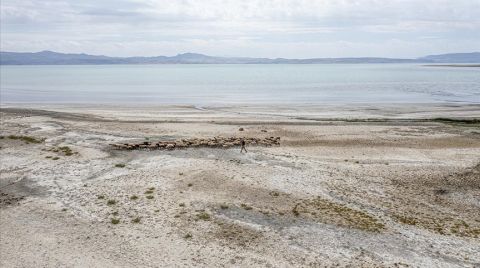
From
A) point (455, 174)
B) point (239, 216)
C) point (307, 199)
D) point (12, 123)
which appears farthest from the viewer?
point (12, 123)

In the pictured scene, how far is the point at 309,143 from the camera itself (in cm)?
4188

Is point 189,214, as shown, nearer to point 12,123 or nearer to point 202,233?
point 202,233

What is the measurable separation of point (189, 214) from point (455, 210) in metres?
14.8

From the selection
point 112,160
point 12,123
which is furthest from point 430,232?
point 12,123

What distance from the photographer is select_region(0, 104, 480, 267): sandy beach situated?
20391 millimetres

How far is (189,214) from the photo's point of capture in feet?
80.5

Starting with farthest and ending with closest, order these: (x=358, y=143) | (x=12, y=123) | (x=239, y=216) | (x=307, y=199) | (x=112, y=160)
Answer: (x=12, y=123) < (x=358, y=143) < (x=112, y=160) < (x=307, y=199) < (x=239, y=216)

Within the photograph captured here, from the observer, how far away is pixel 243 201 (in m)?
26.3

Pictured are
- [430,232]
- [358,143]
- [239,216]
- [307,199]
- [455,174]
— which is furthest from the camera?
[358,143]

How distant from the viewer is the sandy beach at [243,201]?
20391 mm

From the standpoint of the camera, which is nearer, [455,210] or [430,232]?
[430,232]

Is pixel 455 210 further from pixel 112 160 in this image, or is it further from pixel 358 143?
pixel 112 160

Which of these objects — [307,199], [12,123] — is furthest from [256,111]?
[307,199]

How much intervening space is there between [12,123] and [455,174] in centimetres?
4644
